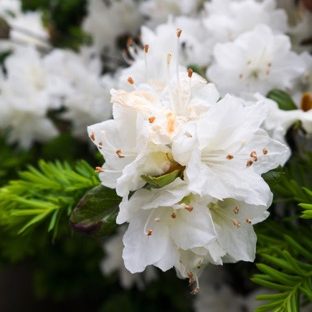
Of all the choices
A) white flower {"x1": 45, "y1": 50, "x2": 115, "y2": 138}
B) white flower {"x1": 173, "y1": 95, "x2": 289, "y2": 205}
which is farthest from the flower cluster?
white flower {"x1": 45, "y1": 50, "x2": 115, "y2": 138}

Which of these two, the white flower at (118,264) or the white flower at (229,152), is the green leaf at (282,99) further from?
the white flower at (118,264)

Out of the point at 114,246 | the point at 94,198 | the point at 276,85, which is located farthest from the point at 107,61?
the point at 94,198

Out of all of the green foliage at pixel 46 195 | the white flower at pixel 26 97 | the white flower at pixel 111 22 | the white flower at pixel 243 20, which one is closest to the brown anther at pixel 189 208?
the green foliage at pixel 46 195

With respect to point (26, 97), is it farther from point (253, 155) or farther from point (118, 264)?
point (253, 155)

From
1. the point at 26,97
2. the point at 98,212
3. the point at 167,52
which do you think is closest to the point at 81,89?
the point at 26,97

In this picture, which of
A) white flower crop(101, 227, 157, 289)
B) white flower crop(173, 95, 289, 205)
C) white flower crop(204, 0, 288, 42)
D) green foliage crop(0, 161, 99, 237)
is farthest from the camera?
white flower crop(101, 227, 157, 289)

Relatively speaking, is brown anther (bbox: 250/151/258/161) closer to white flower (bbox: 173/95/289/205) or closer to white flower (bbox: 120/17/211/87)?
white flower (bbox: 173/95/289/205)

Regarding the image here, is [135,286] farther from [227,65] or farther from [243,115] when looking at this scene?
[243,115]
